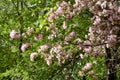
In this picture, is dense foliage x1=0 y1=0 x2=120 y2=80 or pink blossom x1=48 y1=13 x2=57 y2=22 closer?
dense foliage x1=0 y1=0 x2=120 y2=80

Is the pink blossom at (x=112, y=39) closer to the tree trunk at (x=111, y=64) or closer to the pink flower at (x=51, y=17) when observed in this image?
the tree trunk at (x=111, y=64)

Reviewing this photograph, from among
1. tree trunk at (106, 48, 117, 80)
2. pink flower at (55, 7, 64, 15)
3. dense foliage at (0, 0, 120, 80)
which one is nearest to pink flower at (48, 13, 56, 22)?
dense foliage at (0, 0, 120, 80)

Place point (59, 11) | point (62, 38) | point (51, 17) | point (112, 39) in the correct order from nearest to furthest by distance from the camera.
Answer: point (112, 39) → point (59, 11) → point (51, 17) → point (62, 38)

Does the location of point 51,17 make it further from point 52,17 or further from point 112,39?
point 112,39

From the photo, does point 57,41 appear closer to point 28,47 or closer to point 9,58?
point 28,47

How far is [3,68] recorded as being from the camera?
300 inches

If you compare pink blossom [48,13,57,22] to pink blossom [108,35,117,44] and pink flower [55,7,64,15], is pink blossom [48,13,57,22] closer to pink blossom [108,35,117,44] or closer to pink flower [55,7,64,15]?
pink flower [55,7,64,15]

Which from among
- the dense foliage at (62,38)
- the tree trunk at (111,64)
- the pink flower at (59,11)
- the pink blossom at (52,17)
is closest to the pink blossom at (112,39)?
the dense foliage at (62,38)

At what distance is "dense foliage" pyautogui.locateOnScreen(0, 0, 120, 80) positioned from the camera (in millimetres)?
4238

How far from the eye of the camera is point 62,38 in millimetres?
5109

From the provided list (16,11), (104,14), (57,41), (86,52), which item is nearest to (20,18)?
(16,11)

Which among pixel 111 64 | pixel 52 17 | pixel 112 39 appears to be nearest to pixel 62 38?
pixel 52 17

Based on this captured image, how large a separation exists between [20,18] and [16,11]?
0.42 metres

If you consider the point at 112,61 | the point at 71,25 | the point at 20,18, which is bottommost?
the point at 112,61
